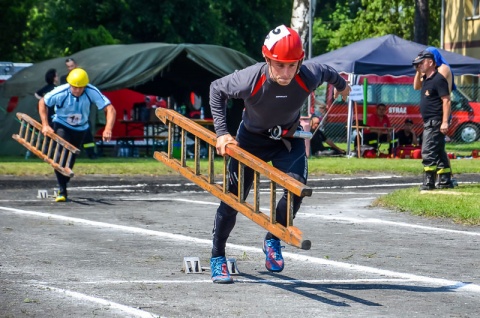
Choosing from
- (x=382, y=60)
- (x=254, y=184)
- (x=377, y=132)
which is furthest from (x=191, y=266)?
(x=377, y=132)

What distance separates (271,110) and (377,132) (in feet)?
69.2

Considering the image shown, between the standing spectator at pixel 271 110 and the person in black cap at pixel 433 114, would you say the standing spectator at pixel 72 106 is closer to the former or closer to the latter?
the person in black cap at pixel 433 114

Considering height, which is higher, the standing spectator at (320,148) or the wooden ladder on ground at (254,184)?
the wooden ladder on ground at (254,184)

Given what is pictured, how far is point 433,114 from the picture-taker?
16531 mm

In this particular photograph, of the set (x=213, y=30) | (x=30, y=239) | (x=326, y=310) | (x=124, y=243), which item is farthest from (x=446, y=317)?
(x=213, y=30)

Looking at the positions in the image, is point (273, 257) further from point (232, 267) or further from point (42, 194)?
point (42, 194)

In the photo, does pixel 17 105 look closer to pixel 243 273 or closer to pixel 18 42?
pixel 18 42

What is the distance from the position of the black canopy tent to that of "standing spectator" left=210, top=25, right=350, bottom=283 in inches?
720

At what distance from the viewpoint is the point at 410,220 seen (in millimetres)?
13680

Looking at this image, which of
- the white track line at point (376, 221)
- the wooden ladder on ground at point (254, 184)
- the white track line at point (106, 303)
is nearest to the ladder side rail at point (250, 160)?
the wooden ladder on ground at point (254, 184)

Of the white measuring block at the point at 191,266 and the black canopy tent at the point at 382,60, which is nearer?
the white measuring block at the point at 191,266

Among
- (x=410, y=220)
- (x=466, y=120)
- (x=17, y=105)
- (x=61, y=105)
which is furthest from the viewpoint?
(x=466, y=120)

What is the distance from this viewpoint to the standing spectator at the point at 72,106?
15.9m

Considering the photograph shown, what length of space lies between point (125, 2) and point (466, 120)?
659 inches
